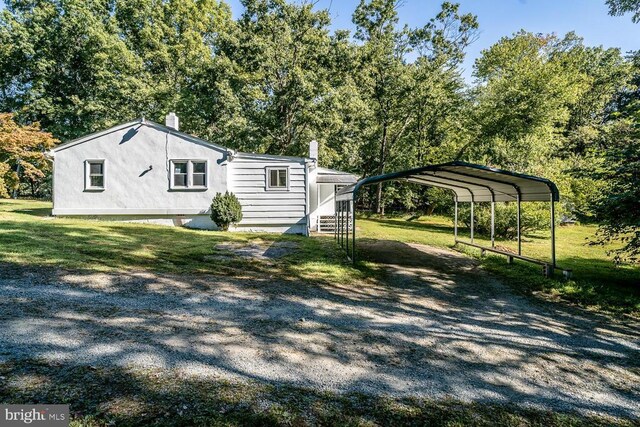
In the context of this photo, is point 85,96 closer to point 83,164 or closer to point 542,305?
point 83,164

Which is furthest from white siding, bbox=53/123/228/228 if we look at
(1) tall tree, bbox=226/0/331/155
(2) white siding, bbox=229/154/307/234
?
(1) tall tree, bbox=226/0/331/155

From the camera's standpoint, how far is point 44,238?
9.16 m

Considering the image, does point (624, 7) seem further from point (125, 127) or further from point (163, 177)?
point (125, 127)

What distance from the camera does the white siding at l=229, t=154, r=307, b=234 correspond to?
49.8 feet

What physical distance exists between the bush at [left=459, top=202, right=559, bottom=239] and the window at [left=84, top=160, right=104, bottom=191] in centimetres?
1711

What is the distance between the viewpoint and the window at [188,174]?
14.8 m

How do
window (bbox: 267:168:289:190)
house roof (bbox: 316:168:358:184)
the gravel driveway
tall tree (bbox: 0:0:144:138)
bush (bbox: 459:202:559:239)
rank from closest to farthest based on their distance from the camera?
the gravel driveway
bush (bbox: 459:202:559:239)
window (bbox: 267:168:289:190)
house roof (bbox: 316:168:358:184)
tall tree (bbox: 0:0:144:138)

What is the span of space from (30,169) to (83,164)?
4.93 meters

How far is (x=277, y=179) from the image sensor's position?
15289 mm

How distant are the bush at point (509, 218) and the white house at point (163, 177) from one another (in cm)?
868

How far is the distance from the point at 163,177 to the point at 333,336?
42.1ft

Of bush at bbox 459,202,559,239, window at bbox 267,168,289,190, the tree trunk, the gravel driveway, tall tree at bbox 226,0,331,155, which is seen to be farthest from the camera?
the tree trunk

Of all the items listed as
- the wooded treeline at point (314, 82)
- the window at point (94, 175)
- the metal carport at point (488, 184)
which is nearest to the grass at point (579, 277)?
the metal carport at point (488, 184)

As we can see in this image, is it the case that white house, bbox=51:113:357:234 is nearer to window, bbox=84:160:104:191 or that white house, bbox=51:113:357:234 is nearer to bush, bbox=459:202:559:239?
window, bbox=84:160:104:191
